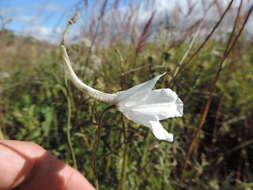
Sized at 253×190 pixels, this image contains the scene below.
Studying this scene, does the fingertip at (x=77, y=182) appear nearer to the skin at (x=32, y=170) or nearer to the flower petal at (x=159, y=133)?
the skin at (x=32, y=170)

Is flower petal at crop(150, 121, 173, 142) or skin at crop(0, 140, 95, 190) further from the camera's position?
skin at crop(0, 140, 95, 190)

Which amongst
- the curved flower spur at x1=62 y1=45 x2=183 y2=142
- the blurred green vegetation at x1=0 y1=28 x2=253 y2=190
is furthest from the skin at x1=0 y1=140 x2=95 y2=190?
the curved flower spur at x1=62 y1=45 x2=183 y2=142

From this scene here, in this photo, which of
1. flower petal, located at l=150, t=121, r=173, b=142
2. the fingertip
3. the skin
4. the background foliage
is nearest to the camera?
flower petal, located at l=150, t=121, r=173, b=142

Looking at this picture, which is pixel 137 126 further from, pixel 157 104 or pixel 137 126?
pixel 157 104

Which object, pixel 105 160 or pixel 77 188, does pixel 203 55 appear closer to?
pixel 105 160

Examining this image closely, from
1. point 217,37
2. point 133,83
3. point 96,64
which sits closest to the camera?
point 133,83

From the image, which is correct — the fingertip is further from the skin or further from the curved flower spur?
the curved flower spur

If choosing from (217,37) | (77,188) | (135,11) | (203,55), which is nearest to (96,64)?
(135,11)
